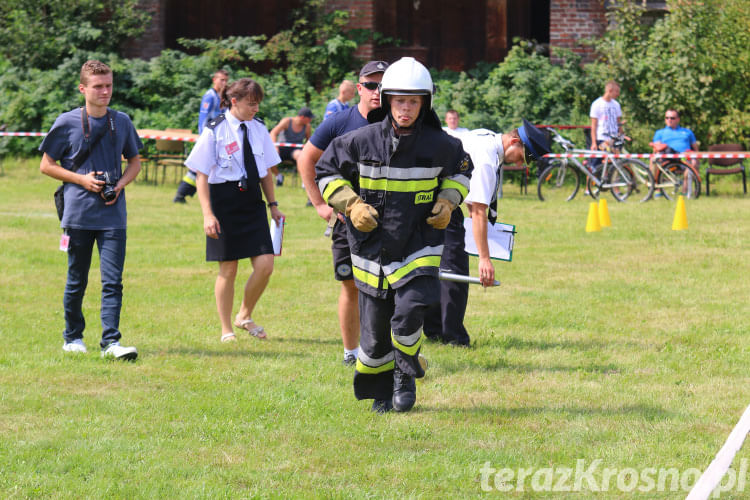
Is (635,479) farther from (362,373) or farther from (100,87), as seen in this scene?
(100,87)

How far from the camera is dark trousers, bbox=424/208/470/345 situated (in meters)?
7.73

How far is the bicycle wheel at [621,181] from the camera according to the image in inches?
688

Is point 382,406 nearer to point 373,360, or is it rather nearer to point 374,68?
point 373,360

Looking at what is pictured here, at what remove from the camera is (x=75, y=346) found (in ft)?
24.1

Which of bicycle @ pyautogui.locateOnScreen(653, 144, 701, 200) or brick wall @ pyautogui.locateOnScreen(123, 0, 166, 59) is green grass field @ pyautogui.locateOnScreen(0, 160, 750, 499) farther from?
brick wall @ pyautogui.locateOnScreen(123, 0, 166, 59)

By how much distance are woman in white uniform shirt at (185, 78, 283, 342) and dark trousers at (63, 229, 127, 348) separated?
2.22 feet

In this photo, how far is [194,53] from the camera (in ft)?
82.8

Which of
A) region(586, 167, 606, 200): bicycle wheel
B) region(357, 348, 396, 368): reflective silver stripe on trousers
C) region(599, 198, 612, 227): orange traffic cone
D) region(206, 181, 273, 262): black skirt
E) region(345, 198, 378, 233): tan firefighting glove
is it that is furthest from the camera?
region(586, 167, 606, 200): bicycle wheel

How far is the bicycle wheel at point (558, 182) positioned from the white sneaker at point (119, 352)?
37.9 feet

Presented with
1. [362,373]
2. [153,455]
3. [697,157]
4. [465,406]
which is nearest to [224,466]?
[153,455]

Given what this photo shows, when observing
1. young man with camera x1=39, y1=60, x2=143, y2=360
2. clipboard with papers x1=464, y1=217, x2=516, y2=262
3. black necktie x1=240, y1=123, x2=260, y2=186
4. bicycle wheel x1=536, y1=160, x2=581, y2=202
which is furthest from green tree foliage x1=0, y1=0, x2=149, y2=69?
clipboard with papers x1=464, y1=217, x2=516, y2=262

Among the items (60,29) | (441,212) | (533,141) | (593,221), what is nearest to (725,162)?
(593,221)

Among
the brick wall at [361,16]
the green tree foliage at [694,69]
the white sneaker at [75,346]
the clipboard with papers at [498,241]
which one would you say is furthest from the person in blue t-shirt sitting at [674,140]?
the white sneaker at [75,346]

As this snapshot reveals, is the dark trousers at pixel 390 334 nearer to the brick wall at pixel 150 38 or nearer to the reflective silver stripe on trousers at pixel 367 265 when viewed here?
the reflective silver stripe on trousers at pixel 367 265
